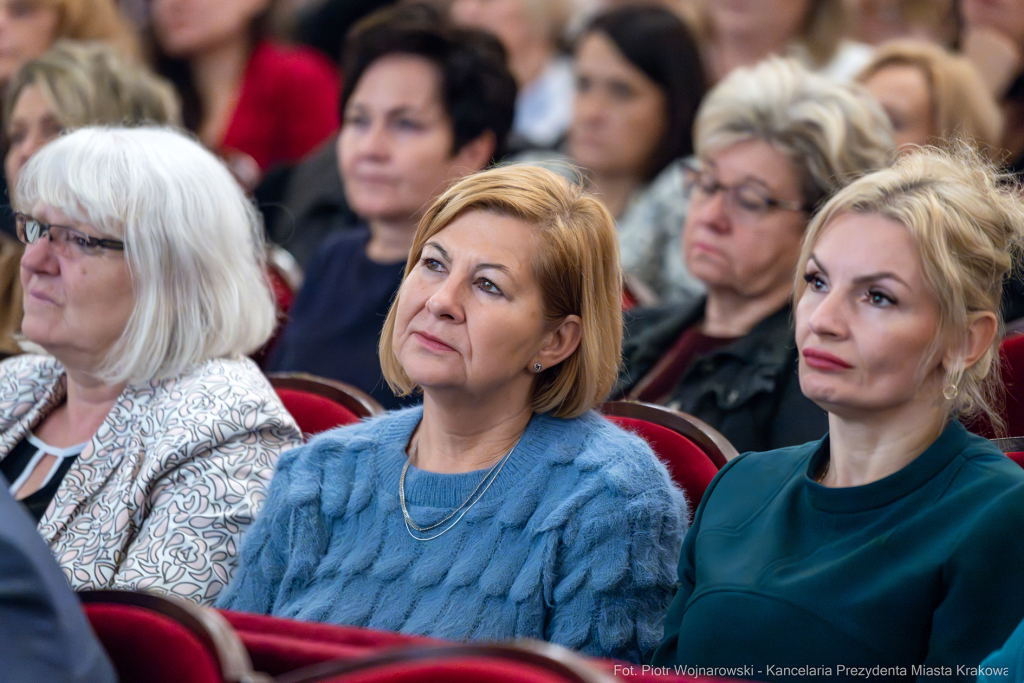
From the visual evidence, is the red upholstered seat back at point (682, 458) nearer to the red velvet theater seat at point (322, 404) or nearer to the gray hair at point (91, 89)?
the red velvet theater seat at point (322, 404)

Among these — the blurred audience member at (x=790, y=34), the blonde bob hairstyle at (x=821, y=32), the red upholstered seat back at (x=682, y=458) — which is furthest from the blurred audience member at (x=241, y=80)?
the red upholstered seat back at (x=682, y=458)

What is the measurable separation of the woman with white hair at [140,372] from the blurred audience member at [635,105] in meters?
1.81

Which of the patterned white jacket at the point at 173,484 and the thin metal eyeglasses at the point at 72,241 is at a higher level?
the thin metal eyeglasses at the point at 72,241

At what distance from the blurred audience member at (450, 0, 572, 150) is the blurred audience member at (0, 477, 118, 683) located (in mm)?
4239

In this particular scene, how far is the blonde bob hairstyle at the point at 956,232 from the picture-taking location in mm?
1567

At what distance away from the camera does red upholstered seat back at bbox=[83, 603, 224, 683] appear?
126 cm

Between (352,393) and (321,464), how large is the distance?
36cm

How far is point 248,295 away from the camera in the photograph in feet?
7.29

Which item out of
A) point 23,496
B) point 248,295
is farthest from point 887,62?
point 23,496

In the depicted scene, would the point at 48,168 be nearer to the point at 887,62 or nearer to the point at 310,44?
the point at 887,62

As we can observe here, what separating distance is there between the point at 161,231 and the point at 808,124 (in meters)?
1.45

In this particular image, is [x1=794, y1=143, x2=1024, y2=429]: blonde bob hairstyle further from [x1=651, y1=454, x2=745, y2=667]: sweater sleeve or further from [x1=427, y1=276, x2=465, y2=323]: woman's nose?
[x1=427, y1=276, x2=465, y2=323]: woman's nose

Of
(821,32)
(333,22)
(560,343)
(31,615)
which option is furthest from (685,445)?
(333,22)

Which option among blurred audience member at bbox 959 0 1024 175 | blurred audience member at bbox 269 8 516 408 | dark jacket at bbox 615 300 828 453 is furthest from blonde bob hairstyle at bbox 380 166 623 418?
blurred audience member at bbox 959 0 1024 175
